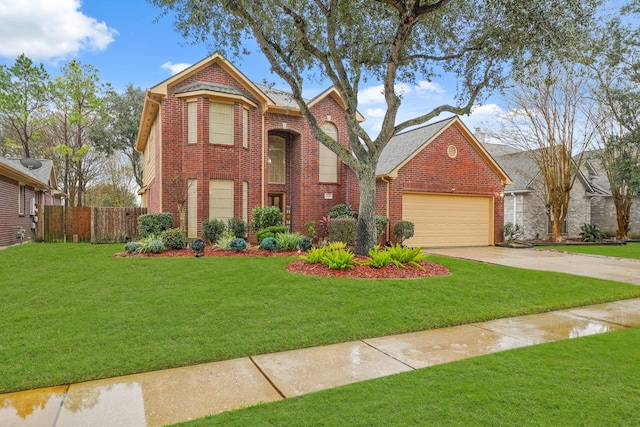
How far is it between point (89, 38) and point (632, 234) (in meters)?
31.6

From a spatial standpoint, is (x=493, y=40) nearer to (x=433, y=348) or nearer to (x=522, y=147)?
(x=433, y=348)

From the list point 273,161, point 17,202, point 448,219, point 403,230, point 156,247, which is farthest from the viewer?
point 273,161

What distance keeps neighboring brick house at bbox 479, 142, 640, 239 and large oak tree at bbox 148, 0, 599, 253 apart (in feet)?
38.7

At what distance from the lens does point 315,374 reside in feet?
12.3

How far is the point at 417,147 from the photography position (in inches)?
590

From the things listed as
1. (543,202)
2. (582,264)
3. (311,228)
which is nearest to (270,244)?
(311,228)

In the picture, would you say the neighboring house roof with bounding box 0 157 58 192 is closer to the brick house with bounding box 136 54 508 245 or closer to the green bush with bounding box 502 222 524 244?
the brick house with bounding box 136 54 508 245

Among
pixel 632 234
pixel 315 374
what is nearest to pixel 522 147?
pixel 632 234

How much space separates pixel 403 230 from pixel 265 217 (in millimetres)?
5223

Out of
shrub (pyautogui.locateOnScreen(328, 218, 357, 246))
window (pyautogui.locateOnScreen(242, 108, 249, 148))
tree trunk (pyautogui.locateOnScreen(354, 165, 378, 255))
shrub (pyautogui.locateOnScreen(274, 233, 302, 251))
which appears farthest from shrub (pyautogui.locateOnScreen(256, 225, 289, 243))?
tree trunk (pyautogui.locateOnScreen(354, 165, 378, 255))

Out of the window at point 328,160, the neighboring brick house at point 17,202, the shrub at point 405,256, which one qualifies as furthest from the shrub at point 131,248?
the window at point 328,160

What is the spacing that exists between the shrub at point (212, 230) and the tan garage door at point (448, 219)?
708 cm

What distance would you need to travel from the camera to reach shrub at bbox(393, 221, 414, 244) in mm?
14133

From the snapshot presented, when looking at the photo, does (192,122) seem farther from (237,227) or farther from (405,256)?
(405,256)
